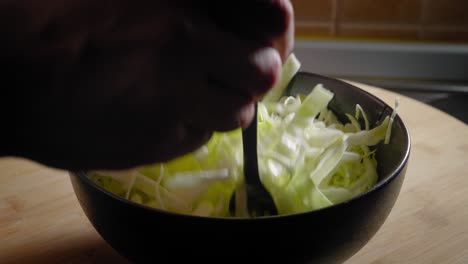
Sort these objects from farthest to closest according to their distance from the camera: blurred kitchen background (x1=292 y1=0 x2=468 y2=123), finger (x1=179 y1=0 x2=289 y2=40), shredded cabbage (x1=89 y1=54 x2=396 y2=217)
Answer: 1. blurred kitchen background (x1=292 y1=0 x2=468 y2=123)
2. shredded cabbage (x1=89 y1=54 x2=396 y2=217)
3. finger (x1=179 y1=0 x2=289 y2=40)

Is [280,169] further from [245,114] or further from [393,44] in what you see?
[393,44]

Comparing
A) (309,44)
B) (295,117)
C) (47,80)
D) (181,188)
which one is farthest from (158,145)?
(309,44)

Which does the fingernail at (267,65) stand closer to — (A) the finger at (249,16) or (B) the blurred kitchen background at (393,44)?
(A) the finger at (249,16)

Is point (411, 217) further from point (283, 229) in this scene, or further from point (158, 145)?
point (158, 145)

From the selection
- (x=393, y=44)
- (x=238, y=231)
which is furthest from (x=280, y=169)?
(x=393, y=44)

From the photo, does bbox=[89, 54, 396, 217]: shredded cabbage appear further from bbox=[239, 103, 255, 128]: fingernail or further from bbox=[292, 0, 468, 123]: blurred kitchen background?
bbox=[292, 0, 468, 123]: blurred kitchen background

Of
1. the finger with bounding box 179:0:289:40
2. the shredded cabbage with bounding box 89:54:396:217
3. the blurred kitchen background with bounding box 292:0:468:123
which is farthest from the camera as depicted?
the blurred kitchen background with bounding box 292:0:468:123

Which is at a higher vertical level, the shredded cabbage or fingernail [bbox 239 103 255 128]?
fingernail [bbox 239 103 255 128]

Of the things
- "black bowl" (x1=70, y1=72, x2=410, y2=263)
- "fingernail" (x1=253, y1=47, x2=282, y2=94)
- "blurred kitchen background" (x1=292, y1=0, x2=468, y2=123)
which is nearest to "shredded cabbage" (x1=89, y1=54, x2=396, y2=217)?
"black bowl" (x1=70, y1=72, x2=410, y2=263)
